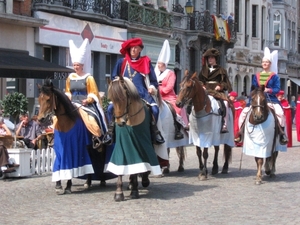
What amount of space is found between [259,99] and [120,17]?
56.9ft

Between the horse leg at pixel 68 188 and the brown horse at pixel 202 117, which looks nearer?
the horse leg at pixel 68 188

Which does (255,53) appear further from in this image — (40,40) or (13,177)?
(13,177)

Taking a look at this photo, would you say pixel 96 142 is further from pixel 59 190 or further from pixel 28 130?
pixel 28 130

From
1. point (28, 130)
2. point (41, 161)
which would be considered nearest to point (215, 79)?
point (41, 161)

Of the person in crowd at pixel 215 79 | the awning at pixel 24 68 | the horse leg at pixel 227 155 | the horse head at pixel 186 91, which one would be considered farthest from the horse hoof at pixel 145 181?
the awning at pixel 24 68

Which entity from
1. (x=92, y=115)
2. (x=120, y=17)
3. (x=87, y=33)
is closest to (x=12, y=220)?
(x=92, y=115)

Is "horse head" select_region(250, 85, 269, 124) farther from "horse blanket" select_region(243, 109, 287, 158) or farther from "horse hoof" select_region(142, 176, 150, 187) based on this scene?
"horse hoof" select_region(142, 176, 150, 187)

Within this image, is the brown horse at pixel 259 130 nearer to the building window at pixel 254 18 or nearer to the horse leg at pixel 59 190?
the horse leg at pixel 59 190

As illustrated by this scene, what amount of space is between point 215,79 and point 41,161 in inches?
156

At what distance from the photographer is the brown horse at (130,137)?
420 inches

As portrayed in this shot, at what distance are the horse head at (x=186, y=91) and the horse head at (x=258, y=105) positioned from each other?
3.54 ft

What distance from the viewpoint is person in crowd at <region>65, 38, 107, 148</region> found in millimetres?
11969

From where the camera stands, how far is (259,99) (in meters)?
13.1

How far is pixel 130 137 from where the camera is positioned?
11.0 metres
